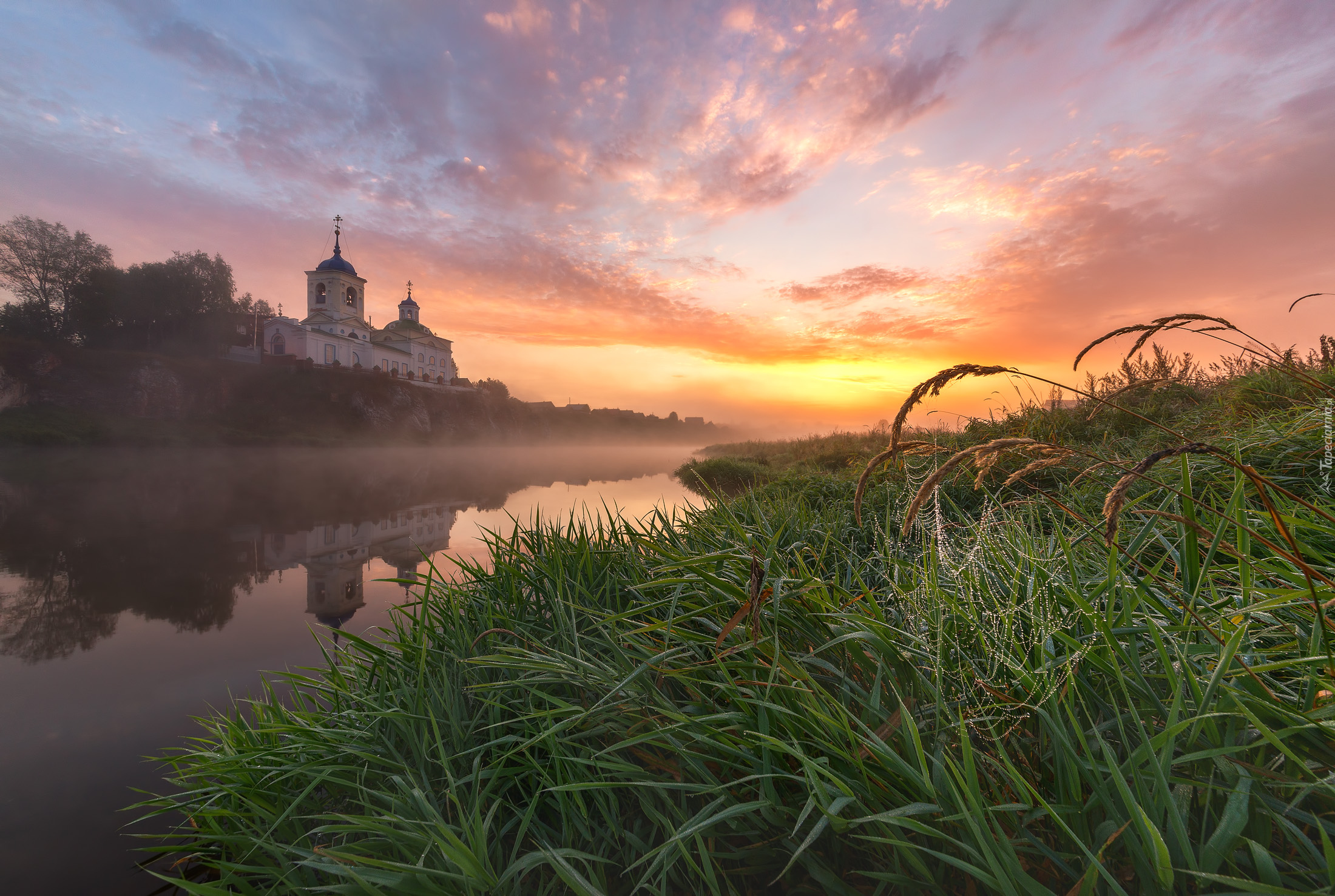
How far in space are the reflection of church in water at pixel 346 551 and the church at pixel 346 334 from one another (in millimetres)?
54866

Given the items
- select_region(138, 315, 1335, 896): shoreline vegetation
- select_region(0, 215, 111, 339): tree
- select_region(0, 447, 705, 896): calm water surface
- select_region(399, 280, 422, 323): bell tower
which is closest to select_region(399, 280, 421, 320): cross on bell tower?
select_region(399, 280, 422, 323): bell tower

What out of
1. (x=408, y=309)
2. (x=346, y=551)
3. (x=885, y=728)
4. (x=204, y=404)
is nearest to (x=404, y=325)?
(x=408, y=309)

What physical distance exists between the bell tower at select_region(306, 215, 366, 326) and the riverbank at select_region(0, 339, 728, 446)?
452 inches

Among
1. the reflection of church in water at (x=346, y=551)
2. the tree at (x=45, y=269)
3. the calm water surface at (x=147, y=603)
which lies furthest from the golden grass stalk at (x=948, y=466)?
the tree at (x=45, y=269)


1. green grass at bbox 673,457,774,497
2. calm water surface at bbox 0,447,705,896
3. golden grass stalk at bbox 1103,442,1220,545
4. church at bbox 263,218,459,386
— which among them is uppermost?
church at bbox 263,218,459,386

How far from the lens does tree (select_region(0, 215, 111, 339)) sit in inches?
1671

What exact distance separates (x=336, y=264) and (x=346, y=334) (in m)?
9.15

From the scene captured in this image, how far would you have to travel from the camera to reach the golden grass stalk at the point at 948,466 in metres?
1.04

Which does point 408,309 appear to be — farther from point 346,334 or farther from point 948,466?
point 948,466

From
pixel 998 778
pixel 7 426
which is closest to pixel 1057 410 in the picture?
pixel 998 778

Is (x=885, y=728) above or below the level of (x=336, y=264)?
below

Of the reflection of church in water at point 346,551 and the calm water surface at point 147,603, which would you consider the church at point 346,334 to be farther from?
the reflection of church in water at point 346,551

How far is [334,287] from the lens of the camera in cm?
6506

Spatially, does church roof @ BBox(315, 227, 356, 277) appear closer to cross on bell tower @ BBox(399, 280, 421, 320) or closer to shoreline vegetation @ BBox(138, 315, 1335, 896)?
cross on bell tower @ BBox(399, 280, 421, 320)
